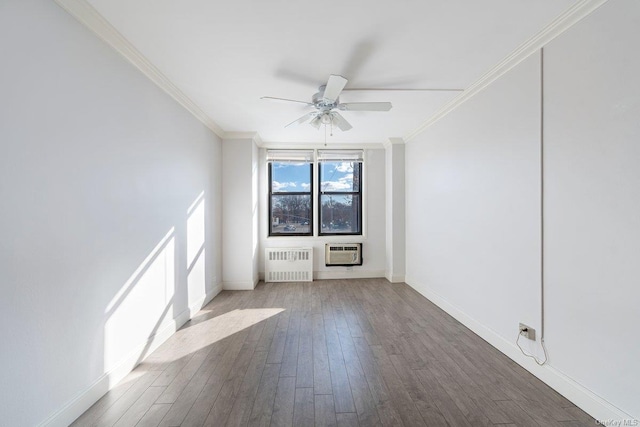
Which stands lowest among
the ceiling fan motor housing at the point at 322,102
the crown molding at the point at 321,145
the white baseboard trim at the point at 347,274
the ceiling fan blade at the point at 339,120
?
the white baseboard trim at the point at 347,274

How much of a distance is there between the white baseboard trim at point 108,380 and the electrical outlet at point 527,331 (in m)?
3.03

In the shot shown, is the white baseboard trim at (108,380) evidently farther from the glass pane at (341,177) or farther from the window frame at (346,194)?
the glass pane at (341,177)

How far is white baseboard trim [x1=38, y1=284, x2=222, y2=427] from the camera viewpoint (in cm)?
139

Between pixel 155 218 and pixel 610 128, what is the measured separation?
3.28 meters

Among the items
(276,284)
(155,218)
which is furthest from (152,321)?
(276,284)

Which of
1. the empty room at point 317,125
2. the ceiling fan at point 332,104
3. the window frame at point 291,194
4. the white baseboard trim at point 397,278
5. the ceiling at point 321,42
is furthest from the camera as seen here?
the window frame at point 291,194

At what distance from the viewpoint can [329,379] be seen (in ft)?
6.06

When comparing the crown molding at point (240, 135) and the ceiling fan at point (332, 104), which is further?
the crown molding at point (240, 135)

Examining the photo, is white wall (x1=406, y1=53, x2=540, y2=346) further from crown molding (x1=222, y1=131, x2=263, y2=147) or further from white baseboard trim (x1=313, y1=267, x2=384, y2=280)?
crown molding (x1=222, y1=131, x2=263, y2=147)

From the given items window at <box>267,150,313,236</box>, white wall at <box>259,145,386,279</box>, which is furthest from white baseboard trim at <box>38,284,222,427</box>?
window at <box>267,150,313,236</box>

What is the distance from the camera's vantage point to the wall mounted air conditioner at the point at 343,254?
4.51 meters

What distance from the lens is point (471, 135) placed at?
261cm

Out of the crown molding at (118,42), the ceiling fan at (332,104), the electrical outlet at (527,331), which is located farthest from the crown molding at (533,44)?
the crown molding at (118,42)

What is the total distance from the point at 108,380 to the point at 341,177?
4031 millimetres
